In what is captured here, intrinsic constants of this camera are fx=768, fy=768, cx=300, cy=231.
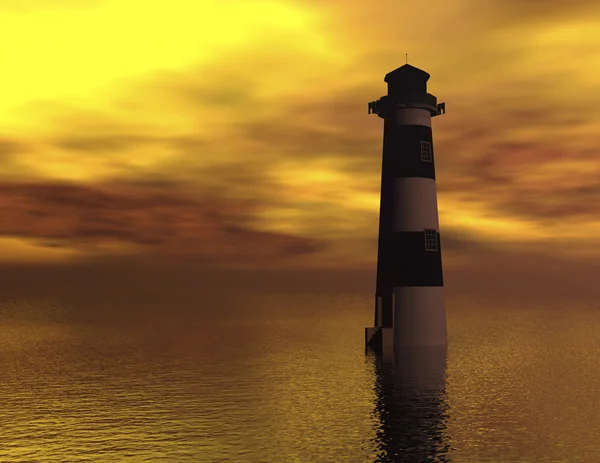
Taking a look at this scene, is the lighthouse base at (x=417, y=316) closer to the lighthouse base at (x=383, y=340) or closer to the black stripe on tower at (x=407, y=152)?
the lighthouse base at (x=383, y=340)

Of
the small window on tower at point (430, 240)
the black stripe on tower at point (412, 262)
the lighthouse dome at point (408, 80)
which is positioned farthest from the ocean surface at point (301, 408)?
the lighthouse dome at point (408, 80)

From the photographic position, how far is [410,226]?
58.2 m

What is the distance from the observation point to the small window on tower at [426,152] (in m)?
59.4

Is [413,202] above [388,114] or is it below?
below

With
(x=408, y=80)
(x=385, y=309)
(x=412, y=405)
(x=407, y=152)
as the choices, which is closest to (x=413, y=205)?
(x=407, y=152)

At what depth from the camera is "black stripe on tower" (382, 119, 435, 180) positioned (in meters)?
58.8

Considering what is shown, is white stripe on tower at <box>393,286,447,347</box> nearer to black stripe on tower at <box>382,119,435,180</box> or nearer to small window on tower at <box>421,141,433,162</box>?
black stripe on tower at <box>382,119,435,180</box>

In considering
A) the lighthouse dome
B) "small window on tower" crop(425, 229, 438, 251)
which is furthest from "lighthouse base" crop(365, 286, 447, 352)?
the lighthouse dome

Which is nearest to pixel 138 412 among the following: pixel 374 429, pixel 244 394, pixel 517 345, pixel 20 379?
pixel 244 394

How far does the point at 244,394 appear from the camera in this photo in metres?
48.2

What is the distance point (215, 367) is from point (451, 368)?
19607 millimetres

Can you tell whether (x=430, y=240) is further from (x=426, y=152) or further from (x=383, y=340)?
(x=383, y=340)

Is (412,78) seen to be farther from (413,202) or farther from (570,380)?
(570,380)

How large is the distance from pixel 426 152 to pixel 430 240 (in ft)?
22.6
